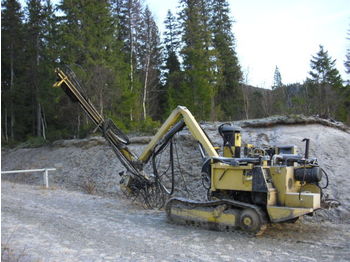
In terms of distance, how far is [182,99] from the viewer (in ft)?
95.5

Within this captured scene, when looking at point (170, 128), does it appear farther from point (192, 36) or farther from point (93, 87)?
point (192, 36)

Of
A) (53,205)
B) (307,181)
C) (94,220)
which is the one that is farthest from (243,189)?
(53,205)

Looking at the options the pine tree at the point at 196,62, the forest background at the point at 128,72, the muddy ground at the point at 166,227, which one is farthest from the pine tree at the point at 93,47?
the muddy ground at the point at 166,227

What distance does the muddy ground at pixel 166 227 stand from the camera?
19.7 feet

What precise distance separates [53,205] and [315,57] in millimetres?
34256

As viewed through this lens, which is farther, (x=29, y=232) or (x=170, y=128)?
(x=170, y=128)

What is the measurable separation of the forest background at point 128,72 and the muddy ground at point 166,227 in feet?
26.5

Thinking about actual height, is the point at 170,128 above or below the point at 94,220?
above

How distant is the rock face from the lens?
37.5 feet

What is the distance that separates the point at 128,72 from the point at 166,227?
21097mm

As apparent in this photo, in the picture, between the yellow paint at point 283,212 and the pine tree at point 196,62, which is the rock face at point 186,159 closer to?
the yellow paint at point 283,212

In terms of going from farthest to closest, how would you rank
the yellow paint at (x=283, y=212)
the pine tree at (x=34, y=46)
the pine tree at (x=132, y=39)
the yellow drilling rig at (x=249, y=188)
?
the pine tree at (x=34, y=46) → the pine tree at (x=132, y=39) → the yellow drilling rig at (x=249, y=188) → the yellow paint at (x=283, y=212)

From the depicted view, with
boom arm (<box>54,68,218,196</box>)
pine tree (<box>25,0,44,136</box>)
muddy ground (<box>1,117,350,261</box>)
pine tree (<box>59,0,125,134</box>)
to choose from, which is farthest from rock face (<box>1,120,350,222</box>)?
pine tree (<box>25,0,44,136</box>)

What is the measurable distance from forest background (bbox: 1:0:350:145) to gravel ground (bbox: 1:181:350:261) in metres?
11.7
